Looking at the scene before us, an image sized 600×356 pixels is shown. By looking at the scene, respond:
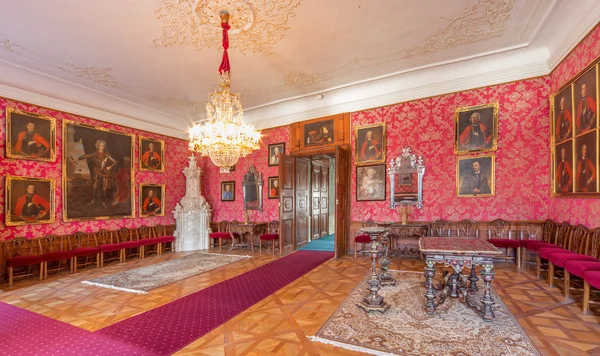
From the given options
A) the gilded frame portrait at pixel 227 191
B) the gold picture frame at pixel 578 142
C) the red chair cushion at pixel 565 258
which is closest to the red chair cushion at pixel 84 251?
the gilded frame portrait at pixel 227 191

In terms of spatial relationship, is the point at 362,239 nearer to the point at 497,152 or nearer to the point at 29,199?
the point at 497,152

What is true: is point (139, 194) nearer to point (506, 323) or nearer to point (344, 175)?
point (344, 175)

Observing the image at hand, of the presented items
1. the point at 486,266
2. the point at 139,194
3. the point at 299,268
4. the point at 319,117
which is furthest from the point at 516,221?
the point at 139,194

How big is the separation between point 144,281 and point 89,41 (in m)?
4.53

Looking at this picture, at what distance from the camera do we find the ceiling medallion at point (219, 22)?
4.28 metres

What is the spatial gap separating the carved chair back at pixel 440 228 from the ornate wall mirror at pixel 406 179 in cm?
54

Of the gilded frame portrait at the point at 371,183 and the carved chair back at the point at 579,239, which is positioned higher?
the gilded frame portrait at the point at 371,183

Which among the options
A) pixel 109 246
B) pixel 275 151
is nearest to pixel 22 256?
pixel 109 246

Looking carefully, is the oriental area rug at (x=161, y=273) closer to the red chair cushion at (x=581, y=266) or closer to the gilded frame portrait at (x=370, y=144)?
the gilded frame portrait at (x=370, y=144)

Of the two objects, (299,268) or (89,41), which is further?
(299,268)

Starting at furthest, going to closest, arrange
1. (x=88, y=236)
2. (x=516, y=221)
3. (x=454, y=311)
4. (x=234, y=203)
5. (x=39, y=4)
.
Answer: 1. (x=234, y=203)
2. (x=88, y=236)
3. (x=516, y=221)
4. (x=39, y=4)
5. (x=454, y=311)

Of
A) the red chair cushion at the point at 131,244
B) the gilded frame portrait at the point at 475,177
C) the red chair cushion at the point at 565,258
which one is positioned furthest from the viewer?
the red chair cushion at the point at 131,244

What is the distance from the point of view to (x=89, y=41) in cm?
519

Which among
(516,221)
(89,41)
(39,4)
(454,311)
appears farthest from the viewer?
(516,221)
